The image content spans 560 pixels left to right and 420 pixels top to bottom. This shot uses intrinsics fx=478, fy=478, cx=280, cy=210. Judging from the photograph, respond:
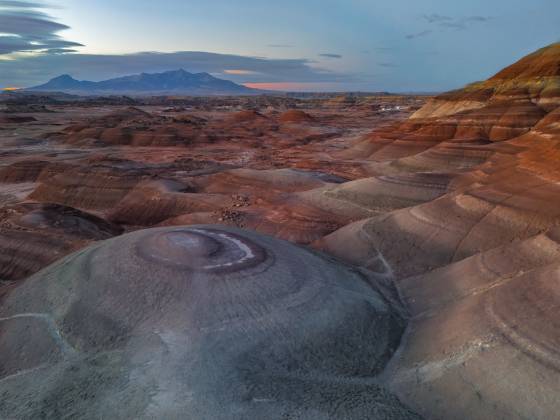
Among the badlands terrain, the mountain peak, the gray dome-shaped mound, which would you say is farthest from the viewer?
the mountain peak

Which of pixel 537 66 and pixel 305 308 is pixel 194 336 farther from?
pixel 537 66

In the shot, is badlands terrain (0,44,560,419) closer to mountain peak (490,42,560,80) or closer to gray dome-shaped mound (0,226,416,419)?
gray dome-shaped mound (0,226,416,419)

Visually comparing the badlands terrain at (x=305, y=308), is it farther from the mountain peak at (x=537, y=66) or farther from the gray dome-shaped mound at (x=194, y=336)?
the mountain peak at (x=537, y=66)

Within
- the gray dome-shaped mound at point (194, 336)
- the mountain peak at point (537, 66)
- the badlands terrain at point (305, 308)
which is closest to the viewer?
the gray dome-shaped mound at point (194, 336)

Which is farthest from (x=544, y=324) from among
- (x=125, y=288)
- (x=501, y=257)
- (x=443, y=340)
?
(x=125, y=288)

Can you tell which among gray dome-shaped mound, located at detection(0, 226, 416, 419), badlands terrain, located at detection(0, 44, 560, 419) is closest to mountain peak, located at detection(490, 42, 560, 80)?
badlands terrain, located at detection(0, 44, 560, 419)

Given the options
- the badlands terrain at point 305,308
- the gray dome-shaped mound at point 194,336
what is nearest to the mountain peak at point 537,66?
the badlands terrain at point 305,308

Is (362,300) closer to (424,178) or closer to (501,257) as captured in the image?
(501,257)

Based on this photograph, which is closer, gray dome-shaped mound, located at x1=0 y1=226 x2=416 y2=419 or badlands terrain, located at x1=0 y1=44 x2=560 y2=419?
gray dome-shaped mound, located at x1=0 y1=226 x2=416 y2=419
